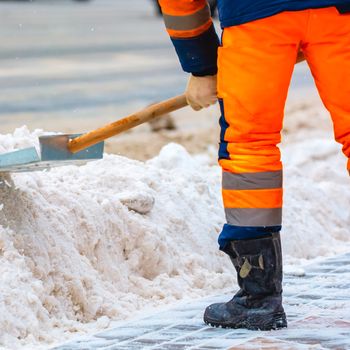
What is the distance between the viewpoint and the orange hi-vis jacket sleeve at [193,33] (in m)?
3.81

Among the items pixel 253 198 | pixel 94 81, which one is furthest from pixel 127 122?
pixel 94 81

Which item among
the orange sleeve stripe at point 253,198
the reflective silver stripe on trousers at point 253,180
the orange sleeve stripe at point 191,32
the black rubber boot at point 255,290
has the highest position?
the orange sleeve stripe at point 191,32

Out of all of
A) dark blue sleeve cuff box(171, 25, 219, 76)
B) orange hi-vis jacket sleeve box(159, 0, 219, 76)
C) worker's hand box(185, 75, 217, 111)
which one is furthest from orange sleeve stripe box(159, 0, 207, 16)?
worker's hand box(185, 75, 217, 111)

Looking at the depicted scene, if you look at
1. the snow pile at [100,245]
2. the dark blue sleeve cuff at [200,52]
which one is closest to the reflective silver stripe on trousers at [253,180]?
the dark blue sleeve cuff at [200,52]

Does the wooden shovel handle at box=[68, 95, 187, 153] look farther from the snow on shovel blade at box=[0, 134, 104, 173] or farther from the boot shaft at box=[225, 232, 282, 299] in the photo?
the boot shaft at box=[225, 232, 282, 299]

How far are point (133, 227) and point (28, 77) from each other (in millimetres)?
8031

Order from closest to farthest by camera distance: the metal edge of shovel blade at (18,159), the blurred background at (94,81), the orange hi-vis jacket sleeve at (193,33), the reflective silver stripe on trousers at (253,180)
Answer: the reflective silver stripe on trousers at (253,180)
the orange hi-vis jacket sleeve at (193,33)
the metal edge of shovel blade at (18,159)
the blurred background at (94,81)

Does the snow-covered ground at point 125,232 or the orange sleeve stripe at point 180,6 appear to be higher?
the orange sleeve stripe at point 180,6

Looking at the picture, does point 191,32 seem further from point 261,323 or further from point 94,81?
point 94,81

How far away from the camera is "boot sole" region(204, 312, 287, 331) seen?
3.80 m

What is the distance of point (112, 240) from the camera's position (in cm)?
444

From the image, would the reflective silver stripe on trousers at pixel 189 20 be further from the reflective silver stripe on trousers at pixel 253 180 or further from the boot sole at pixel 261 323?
the boot sole at pixel 261 323

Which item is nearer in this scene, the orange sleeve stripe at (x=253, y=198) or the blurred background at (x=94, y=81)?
the orange sleeve stripe at (x=253, y=198)

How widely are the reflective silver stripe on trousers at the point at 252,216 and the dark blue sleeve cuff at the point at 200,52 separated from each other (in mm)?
543
